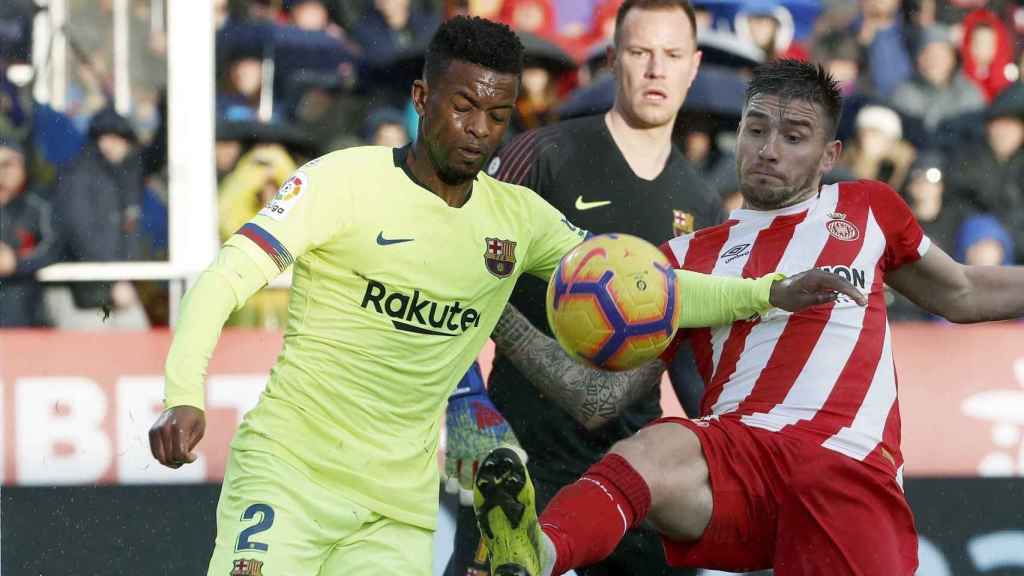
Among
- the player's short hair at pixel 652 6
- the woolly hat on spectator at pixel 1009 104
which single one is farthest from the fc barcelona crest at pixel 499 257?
the woolly hat on spectator at pixel 1009 104

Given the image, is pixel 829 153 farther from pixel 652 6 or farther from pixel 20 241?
pixel 20 241

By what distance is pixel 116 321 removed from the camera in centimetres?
804

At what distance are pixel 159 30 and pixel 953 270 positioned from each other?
5.11 meters

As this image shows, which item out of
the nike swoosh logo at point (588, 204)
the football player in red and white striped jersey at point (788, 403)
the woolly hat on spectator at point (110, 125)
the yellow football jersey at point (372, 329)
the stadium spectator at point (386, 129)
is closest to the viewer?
the yellow football jersey at point (372, 329)

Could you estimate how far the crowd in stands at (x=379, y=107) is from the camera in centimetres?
820

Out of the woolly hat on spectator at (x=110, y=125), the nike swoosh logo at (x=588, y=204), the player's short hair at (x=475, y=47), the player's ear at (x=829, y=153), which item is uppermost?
the player's short hair at (x=475, y=47)

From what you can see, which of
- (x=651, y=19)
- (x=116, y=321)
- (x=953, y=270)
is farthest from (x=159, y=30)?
(x=953, y=270)

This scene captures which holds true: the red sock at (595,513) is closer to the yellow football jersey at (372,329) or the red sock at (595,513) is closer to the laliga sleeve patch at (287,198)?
the yellow football jersey at (372,329)

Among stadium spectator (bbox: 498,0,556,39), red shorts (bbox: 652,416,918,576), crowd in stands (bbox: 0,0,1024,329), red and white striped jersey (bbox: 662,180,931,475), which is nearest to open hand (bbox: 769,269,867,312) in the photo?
red and white striped jersey (bbox: 662,180,931,475)

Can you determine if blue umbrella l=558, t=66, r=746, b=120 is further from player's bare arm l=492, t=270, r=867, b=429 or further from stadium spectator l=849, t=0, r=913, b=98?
player's bare arm l=492, t=270, r=867, b=429

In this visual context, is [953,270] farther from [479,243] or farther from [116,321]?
[116,321]

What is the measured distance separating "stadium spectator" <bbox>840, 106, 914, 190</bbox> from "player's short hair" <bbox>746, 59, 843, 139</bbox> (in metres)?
4.08

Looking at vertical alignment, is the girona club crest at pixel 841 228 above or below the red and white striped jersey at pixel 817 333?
above

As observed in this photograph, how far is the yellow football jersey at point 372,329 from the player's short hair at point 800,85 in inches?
47.6
